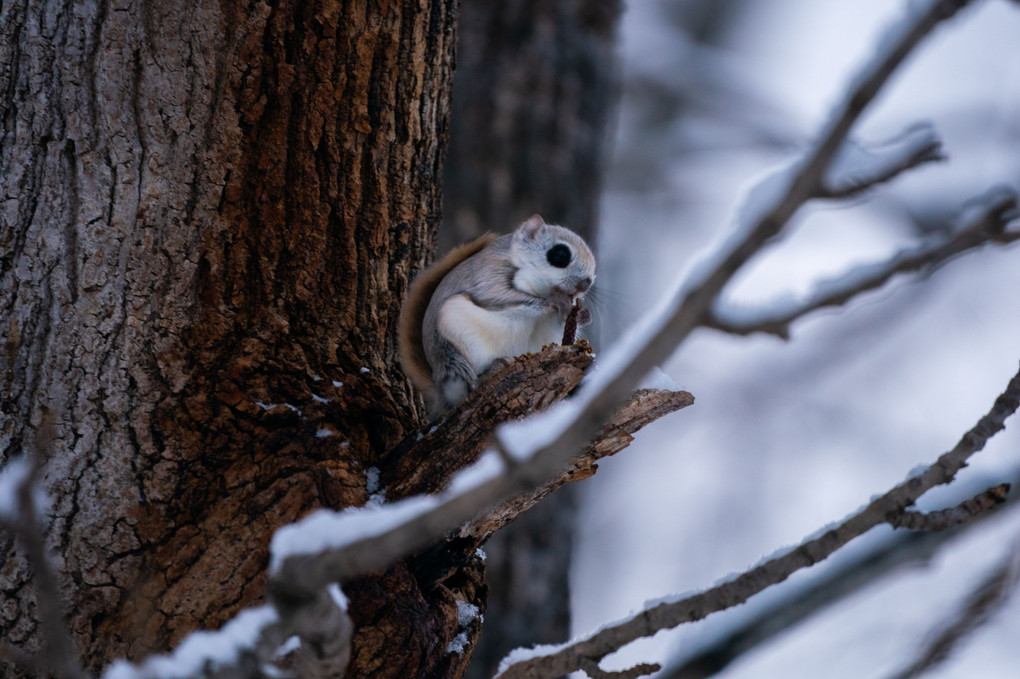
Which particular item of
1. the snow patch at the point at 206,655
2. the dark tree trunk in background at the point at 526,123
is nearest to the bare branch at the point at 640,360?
the snow patch at the point at 206,655

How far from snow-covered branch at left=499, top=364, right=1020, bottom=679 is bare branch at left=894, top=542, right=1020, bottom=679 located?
0.35 ft

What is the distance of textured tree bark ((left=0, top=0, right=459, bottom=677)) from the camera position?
49.8 inches

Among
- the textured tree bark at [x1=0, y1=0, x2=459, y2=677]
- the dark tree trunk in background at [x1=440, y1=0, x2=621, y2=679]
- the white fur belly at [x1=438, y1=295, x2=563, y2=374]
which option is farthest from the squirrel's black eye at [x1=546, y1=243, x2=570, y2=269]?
the dark tree trunk in background at [x1=440, y1=0, x2=621, y2=679]

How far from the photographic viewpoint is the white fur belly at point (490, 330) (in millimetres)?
1777

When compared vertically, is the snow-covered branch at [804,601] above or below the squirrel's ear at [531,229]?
below

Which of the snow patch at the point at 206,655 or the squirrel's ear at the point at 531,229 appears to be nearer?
the snow patch at the point at 206,655

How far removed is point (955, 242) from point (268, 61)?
1180 millimetres

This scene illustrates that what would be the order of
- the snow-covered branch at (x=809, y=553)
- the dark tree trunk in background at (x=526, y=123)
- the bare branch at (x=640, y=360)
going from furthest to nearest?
the dark tree trunk in background at (x=526, y=123)
the snow-covered branch at (x=809, y=553)
the bare branch at (x=640, y=360)

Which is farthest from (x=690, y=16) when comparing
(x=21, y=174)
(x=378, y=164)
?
(x=21, y=174)

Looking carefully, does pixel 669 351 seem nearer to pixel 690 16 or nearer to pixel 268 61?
pixel 268 61

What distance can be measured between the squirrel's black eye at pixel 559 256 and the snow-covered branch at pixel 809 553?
1148mm

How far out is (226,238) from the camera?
1.48m

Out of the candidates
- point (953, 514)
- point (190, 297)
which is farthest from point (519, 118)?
point (953, 514)

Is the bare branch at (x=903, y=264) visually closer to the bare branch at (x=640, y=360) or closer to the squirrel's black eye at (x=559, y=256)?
the bare branch at (x=640, y=360)
